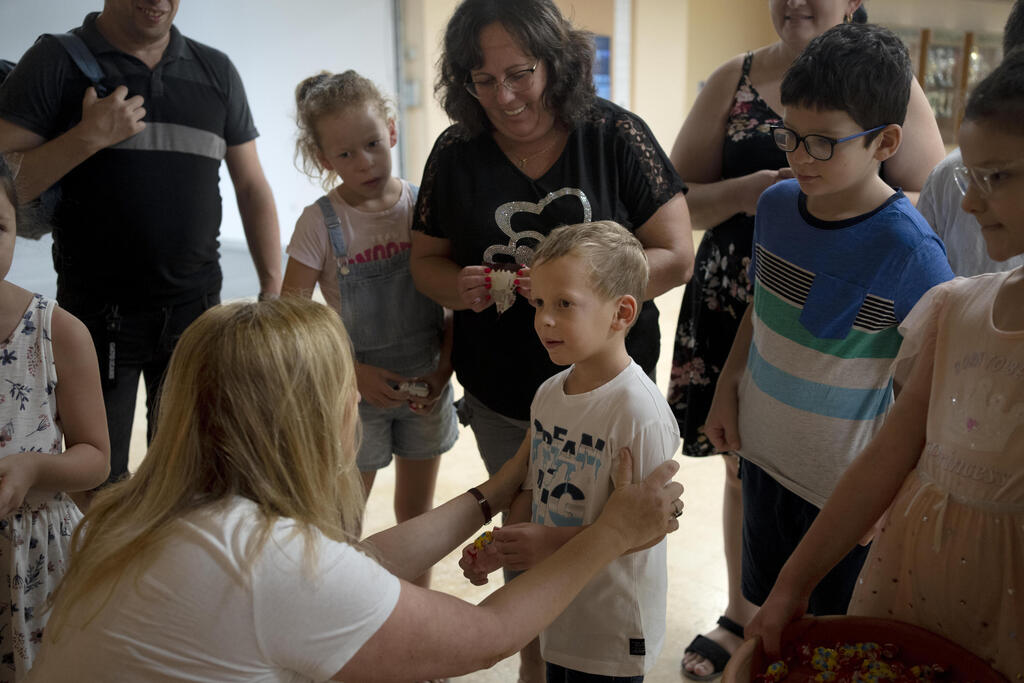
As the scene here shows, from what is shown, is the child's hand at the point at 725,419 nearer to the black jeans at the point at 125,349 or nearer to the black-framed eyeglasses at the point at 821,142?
the black-framed eyeglasses at the point at 821,142

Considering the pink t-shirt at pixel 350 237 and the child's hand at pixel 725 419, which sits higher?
the pink t-shirt at pixel 350 237

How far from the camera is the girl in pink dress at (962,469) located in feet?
3.58

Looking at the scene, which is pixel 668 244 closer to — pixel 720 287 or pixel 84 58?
pixel 720 287

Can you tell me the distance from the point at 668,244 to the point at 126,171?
4.65 feet

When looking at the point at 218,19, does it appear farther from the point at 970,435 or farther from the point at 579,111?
the point at 970,435

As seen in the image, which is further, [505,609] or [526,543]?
[526,543]

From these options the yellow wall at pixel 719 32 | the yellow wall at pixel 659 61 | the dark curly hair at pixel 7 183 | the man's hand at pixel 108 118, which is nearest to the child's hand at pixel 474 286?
the dark curly hair at pixel 7 183

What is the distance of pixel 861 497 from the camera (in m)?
1.29

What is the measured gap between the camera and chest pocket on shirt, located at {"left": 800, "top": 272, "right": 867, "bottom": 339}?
1590 mm

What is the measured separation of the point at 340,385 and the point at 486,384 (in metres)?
0.82

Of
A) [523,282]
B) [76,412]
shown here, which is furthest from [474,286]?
[76,412]

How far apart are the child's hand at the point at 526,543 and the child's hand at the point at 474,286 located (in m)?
0.58

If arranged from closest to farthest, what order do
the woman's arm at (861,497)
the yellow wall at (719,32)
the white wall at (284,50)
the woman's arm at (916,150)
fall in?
1. the woman's arm at (861,497)
2. the woman's arm at (916,150)
3. the white wall at (284,50)
4. the yellow wall at (719,32)

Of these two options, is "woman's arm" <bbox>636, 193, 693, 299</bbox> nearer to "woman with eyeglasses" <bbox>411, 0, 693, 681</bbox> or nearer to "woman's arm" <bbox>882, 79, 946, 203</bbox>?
"woman with eyeglasses" <bbox>411, 0, 693, 681</bbox>
